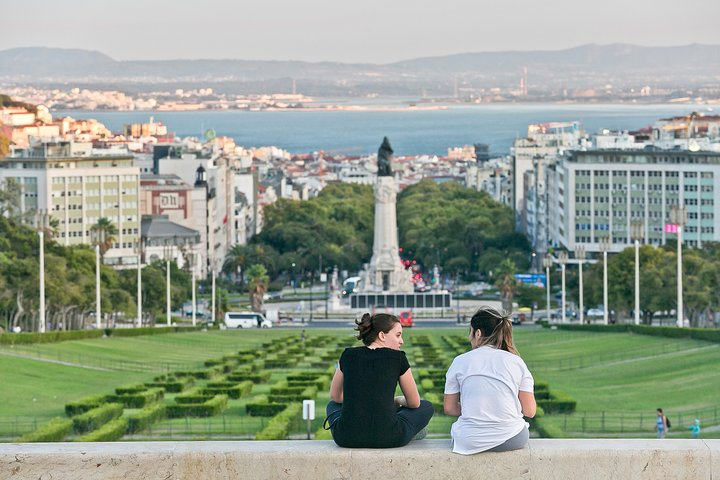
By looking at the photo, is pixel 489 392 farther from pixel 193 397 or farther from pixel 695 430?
pixel 193 397

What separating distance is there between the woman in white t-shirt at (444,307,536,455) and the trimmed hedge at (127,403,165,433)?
21660 mm

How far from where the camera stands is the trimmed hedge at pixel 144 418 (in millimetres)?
35062

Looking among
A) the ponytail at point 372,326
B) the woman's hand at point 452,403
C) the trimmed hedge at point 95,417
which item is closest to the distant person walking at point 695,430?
the trimmed hedge at point 95,417

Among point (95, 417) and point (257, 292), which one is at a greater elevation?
point (95, 417)

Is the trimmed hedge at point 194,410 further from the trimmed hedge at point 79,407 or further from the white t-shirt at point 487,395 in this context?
the white t-shirt at point 487,395

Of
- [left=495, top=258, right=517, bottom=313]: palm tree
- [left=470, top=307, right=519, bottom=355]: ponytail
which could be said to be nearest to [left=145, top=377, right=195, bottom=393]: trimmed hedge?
[left=470, top=307, right=519, bottom=355]: ponytail

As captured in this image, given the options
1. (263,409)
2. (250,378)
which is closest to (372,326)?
(263,409)

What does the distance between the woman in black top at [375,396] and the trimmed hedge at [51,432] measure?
17.3 meters

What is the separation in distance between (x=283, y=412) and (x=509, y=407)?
2373cm

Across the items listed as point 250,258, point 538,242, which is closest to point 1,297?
point 250,258

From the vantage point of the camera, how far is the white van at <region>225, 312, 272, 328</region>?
99.0 m

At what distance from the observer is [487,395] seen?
1371 cm

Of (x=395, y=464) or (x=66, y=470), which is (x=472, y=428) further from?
(x=66, y=470)

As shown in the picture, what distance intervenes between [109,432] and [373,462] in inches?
772
